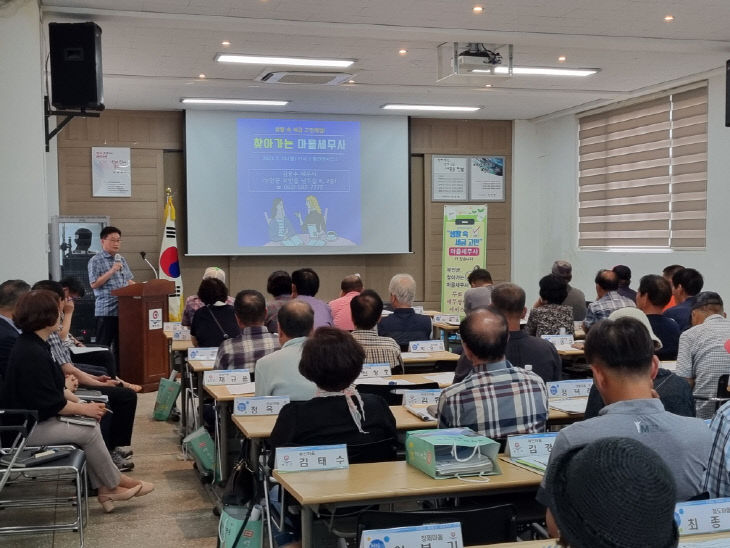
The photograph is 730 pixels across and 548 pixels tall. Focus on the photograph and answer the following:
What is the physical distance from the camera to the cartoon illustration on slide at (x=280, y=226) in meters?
11.3

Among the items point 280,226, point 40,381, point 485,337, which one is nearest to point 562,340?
point 485,337

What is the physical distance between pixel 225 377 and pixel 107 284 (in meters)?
4.13

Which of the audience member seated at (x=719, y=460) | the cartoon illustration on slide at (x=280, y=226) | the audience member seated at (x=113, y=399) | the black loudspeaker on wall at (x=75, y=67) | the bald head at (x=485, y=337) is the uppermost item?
the black loudspeaker on wall at (x=75, y=67)

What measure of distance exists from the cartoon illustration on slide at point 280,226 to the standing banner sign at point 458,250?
2.22 meters

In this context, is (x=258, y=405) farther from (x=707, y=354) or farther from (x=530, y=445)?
(x=707, y=354)

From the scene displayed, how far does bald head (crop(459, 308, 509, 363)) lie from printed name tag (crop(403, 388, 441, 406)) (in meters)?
0.83

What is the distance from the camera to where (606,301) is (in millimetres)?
6852

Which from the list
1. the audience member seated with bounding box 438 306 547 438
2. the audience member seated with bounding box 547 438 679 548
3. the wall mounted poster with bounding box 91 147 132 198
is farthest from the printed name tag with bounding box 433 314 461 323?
the audience member seated with bounding box 547 438 679 548

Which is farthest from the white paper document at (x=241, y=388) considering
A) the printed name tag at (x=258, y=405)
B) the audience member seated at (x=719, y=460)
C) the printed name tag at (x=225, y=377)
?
the audience member seated at (x=719, y=460)

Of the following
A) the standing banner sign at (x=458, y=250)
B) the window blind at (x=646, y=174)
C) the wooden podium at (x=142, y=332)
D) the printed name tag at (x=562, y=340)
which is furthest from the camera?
the standing banner sign at (x=458, y=250)

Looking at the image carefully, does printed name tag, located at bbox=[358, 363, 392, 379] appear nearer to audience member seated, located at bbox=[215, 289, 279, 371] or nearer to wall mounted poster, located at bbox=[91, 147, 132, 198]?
audience member seated, located at bbox=[215, 289, 279, 371]

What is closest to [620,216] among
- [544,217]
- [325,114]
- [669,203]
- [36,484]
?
[669,203]

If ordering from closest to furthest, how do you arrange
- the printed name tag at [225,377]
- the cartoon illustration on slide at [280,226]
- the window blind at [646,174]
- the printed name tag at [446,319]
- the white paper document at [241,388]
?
the white paper document at [241,388] → the printed name tag at [225,377] → the printed name tag at [446,319] → the window blind at [646,174] → the cartoon illustration on slide at [280,226]

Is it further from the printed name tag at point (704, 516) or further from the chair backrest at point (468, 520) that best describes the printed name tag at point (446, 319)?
the printed name tag at point (704, 516)
